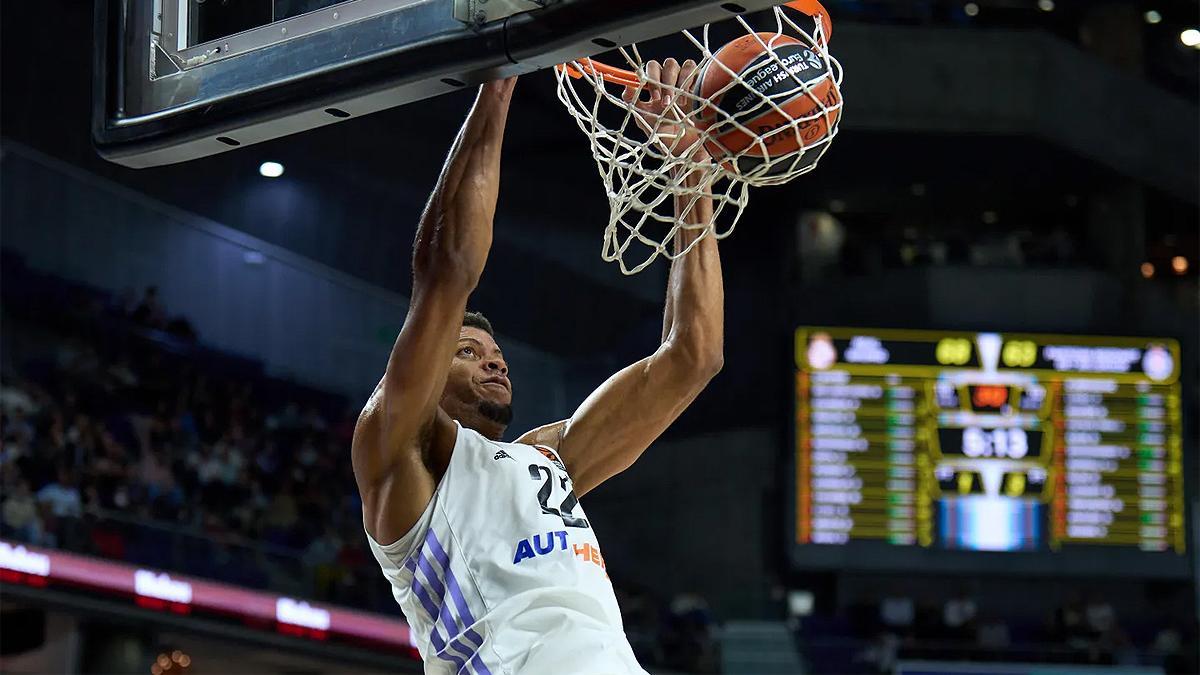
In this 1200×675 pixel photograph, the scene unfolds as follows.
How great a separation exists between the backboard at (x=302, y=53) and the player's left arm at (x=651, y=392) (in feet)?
2.92

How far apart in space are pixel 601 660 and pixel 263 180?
36.7 feet

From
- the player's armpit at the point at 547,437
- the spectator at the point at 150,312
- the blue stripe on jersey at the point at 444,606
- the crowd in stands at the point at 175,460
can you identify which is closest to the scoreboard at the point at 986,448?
the crowd in stands at the point at 175,460

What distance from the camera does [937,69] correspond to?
44.5ft

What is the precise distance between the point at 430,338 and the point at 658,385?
2.48 ft

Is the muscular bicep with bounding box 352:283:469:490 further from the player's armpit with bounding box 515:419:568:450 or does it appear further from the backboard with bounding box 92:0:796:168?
the player's armpit with bounding box 515:419:568:450

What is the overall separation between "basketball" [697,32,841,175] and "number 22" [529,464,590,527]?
28.1 inches

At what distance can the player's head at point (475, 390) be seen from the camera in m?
3.39

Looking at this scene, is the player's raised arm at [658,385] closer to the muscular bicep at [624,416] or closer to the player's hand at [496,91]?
the muscular bicep at [624,416]

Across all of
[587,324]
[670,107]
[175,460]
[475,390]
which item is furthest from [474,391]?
[587,324]

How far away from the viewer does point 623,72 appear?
3.52 m

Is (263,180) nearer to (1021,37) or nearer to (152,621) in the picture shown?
(152,621)

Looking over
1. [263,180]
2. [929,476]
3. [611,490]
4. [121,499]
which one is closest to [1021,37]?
[929,476]

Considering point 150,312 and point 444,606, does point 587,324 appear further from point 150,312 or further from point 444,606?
point 444,606

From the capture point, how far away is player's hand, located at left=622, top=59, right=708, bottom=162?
10.6ft
